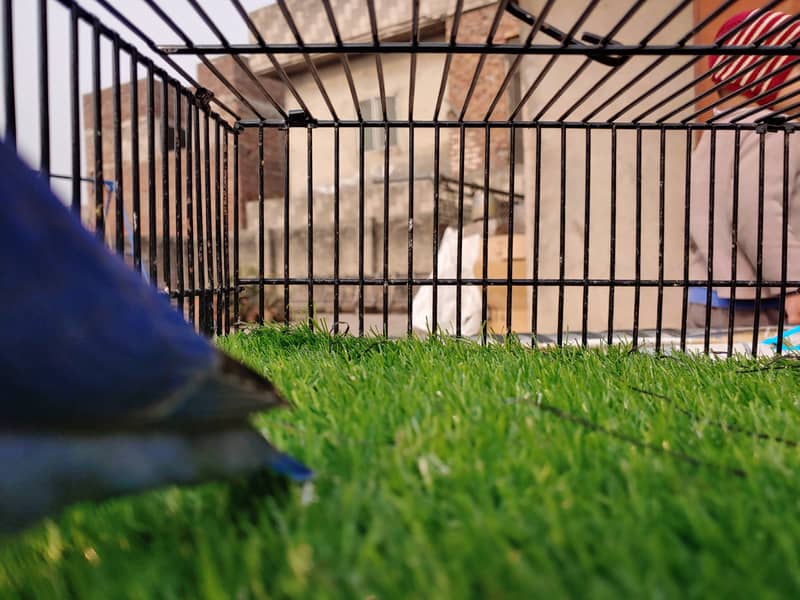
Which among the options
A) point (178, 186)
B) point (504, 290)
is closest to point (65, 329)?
point (178, 186)

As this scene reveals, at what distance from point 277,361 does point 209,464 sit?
0.91 m

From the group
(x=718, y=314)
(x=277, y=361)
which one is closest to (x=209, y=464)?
(x=277, y=361)

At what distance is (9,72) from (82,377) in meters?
0.69

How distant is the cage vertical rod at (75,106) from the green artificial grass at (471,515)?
0.61 meters

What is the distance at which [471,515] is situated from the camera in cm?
65

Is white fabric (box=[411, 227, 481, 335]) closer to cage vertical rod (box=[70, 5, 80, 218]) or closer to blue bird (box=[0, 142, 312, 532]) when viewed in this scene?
cage vertical rod (box=[70, 5, 80, 218])

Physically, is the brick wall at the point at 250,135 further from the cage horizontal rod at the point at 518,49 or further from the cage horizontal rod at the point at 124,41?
the cage horizontal rod at the point at 518,49

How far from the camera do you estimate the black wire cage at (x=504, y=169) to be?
129 centimetres

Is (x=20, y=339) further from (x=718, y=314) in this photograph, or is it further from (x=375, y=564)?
(x=718, y=314)

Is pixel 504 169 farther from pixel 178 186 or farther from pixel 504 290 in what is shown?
pixel 178 186

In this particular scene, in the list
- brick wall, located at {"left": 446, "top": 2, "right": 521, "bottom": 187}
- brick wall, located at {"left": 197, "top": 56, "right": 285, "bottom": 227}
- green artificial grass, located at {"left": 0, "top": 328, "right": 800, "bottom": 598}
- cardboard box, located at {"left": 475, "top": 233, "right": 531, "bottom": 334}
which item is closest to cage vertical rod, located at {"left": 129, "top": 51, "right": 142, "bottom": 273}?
green artificial grass, located at {"left": 0, "top": 328, "right": 800, "bottom": 598}

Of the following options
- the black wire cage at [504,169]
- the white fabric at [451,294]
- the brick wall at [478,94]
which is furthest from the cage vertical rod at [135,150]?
the brick wall at [478,94]

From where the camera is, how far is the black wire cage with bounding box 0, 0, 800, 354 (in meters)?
1.29

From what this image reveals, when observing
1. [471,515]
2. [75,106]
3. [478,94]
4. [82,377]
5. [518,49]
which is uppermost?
[478,94]
